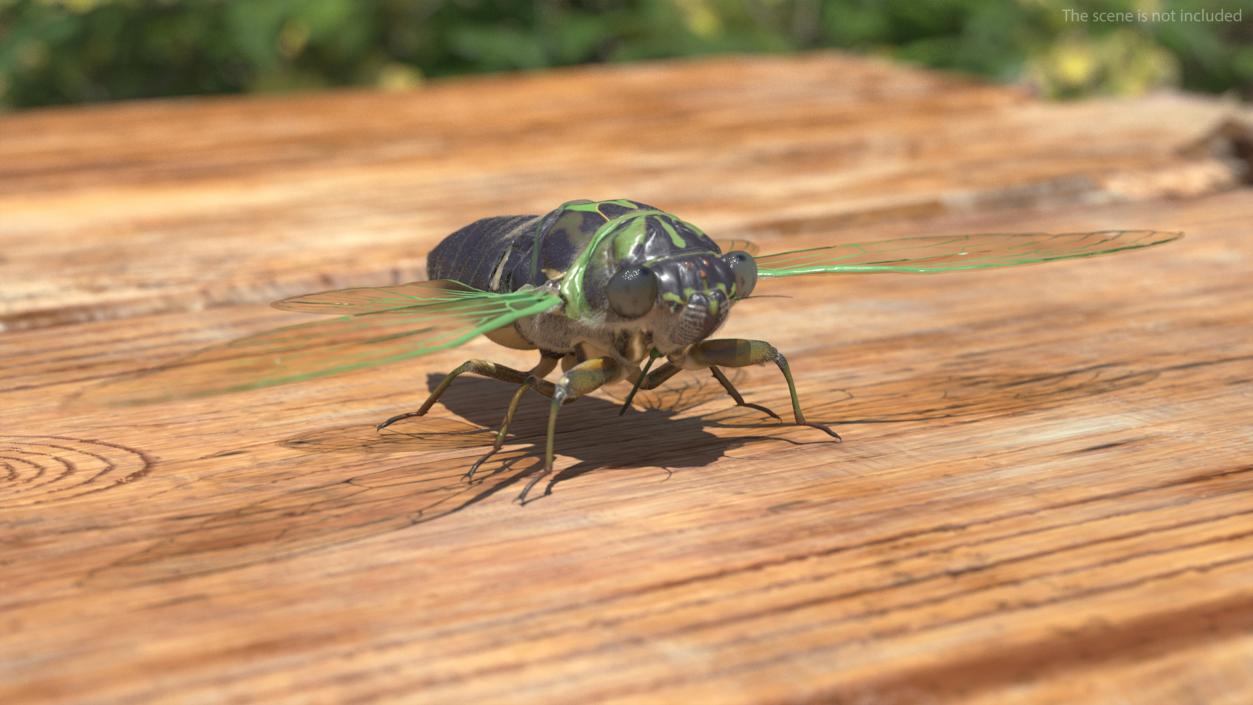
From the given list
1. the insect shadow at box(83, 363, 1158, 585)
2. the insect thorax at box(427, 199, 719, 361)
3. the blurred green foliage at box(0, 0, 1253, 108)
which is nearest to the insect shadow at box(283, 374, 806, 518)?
the insect shadow at box(83, 363, 1158, 585)

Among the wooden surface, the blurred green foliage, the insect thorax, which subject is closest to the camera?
the wooden surface

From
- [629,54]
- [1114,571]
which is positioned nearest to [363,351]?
[1114,571]

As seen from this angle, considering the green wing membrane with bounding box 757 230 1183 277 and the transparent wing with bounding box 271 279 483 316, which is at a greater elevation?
the transparent wing with bounding box 271 279 483 316

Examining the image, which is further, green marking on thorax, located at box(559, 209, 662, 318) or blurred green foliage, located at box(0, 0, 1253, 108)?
blurred green foliage, located at box(0, 0, 1253, 108)

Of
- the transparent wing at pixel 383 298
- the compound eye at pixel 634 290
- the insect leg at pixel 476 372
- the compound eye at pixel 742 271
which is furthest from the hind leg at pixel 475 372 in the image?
the compound eye at pixel 742 271

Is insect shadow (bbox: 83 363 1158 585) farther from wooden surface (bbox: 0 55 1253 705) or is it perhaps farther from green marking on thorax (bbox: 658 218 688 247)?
green marking on thorax (bbox: 658 218 688 247)

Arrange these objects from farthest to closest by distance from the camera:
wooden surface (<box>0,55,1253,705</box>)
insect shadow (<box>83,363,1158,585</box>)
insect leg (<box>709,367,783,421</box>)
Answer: insect leg (<box>709,367,783,421</box>)
insect shadow (<box>83,363,1158,585</box>)
wooden surface (<box>0,55,1253,705</box>)
